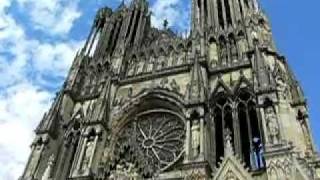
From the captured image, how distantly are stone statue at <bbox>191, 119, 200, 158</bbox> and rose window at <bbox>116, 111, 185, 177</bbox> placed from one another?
1094mm

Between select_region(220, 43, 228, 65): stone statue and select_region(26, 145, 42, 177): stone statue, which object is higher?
select_region(220, 43, 228, 65): stone statue

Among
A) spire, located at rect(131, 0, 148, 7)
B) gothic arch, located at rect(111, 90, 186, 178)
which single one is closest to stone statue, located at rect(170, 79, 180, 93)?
gothic arch, located at rect(111, 90, 186, 178)

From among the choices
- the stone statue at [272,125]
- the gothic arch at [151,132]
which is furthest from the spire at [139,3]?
the stone statue at [272,125]

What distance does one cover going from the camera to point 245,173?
14055mm

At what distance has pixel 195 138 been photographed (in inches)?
628

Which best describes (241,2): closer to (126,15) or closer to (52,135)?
(126,15)

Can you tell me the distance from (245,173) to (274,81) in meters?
4.46

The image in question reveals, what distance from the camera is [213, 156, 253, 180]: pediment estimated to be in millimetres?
14052

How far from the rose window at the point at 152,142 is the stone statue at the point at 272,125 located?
348 centimetres

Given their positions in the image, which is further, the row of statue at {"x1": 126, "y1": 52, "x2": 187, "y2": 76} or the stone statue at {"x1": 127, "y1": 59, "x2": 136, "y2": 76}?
the stone statue at {"x1": 127, "y1": 59, "x2": 136, "y2": 76}

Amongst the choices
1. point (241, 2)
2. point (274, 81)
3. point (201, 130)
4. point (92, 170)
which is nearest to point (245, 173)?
point (201, 130)

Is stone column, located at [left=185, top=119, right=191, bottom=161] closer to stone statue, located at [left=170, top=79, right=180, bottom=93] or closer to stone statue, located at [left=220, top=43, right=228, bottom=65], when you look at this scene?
stone statue, located at [left=170, top=79, right=180, bottom=93]

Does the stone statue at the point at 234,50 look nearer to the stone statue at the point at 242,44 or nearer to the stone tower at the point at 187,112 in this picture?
the stone tower at the point at 187,112

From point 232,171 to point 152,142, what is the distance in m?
4.56
